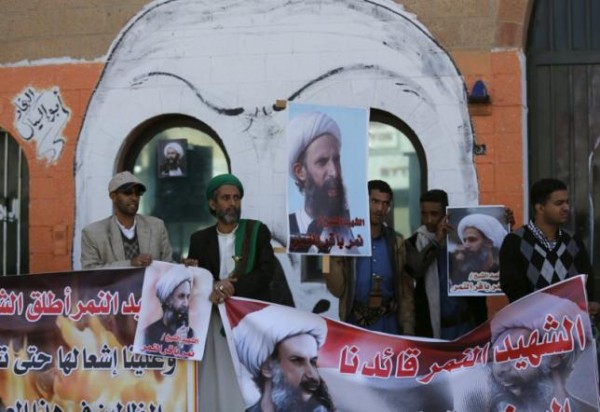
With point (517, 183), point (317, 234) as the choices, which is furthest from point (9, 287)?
point (517, 183)

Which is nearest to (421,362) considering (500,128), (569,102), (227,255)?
(227,255)

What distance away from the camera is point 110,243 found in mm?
6770

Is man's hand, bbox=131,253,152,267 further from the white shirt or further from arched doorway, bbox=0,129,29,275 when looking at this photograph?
arched doorway, bbox=0,129,29,275

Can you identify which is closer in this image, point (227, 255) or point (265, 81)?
point (227, 255)

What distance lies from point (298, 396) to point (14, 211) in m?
4.65

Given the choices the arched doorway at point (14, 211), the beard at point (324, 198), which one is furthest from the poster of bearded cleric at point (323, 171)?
the arched doorway at point (14, 211)

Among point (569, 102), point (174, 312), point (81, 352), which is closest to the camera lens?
point (174, 312)

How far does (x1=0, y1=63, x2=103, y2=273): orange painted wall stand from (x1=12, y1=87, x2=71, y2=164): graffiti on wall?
0.17 ft

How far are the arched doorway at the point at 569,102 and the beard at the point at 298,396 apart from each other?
3.49 meters

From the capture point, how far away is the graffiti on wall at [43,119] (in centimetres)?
924

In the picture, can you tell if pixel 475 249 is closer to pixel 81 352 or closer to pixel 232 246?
pixel 232 246

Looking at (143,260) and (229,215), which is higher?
(229,215)

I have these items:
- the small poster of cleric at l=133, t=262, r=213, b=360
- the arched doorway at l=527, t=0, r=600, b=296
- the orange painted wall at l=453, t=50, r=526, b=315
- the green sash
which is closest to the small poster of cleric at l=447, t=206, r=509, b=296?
the green sash

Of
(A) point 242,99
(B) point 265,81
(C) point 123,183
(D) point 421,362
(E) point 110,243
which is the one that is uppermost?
(B) point 265,81
